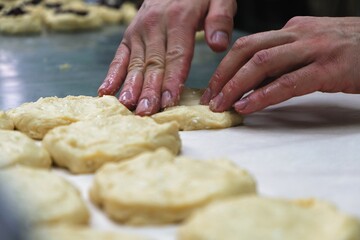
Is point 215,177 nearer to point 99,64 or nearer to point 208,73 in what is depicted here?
point 208,73

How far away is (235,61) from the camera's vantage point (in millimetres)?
1971

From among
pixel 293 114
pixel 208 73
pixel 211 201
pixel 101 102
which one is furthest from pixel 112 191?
pixel 208 73

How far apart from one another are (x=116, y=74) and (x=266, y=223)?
132 cm

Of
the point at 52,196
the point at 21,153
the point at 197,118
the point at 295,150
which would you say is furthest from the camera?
the point at 197,118

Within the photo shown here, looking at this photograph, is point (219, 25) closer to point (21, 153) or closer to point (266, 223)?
point (21, 153)

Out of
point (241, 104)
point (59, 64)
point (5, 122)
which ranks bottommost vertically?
point (59, 64)

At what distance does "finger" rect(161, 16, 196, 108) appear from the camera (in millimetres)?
2031

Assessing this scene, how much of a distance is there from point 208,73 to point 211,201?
196 cm

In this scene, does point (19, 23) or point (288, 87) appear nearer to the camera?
point (288, 87)

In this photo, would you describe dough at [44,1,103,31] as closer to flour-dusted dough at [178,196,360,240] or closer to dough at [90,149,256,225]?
dough at [90,149,256,225]

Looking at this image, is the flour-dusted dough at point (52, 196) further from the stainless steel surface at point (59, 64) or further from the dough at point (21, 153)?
the stainless steel surface at point (59, 64)

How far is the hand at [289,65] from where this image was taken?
6.19ft

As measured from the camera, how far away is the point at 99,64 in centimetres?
332

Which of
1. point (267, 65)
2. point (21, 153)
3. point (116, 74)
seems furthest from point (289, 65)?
point (21, 153)
